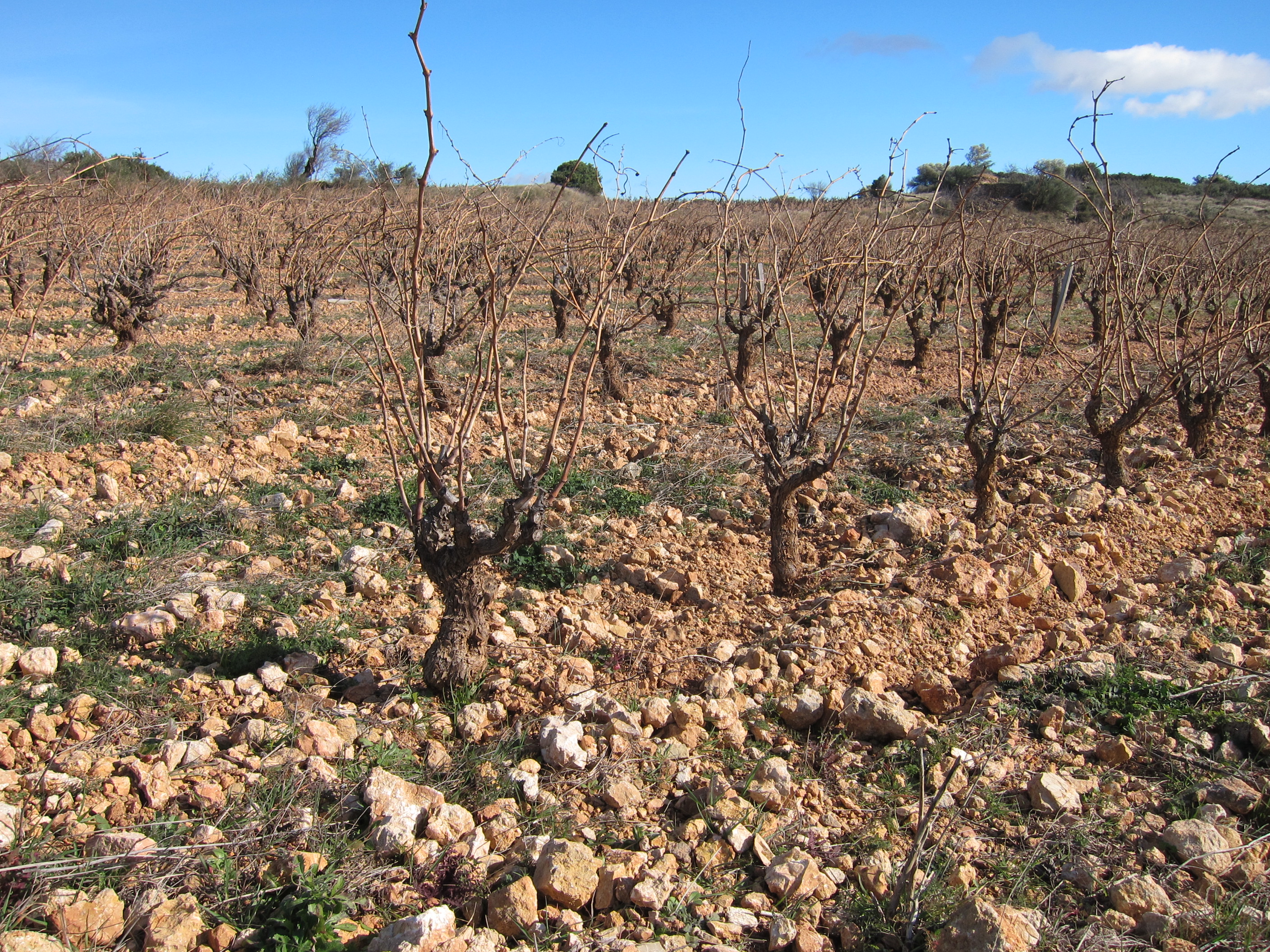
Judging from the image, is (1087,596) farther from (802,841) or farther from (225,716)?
(225,716)

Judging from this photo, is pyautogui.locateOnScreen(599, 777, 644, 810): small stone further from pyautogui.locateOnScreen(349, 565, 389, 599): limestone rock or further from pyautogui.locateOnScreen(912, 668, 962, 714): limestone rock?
pyautogui.locateOnScreen(349, 565, 389, 599): limestone rock

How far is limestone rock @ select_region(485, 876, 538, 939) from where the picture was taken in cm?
203

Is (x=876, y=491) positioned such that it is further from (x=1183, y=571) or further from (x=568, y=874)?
(x=568, y=874)

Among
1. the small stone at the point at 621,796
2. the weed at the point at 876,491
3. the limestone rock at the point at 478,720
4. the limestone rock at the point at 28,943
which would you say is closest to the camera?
the limestone rock at the point at 28,943

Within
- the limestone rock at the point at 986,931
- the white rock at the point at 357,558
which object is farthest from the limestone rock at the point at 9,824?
the limestone rock at the point at 986,931

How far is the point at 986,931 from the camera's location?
6.36 feet

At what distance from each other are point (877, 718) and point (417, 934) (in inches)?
71.3

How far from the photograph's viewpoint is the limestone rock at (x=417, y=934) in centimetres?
187

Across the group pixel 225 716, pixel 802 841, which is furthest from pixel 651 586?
pixel 225 716

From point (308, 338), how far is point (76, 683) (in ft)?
21.9

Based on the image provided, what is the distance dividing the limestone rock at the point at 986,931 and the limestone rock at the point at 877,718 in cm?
91

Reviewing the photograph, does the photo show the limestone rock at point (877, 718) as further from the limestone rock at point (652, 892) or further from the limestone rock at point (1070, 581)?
the limestone rock at point (1070, 581)

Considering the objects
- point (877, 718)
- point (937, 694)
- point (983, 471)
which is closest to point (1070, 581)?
point (983, 471)

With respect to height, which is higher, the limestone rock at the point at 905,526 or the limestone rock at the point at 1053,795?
the limestone rock at the point at 905,526
